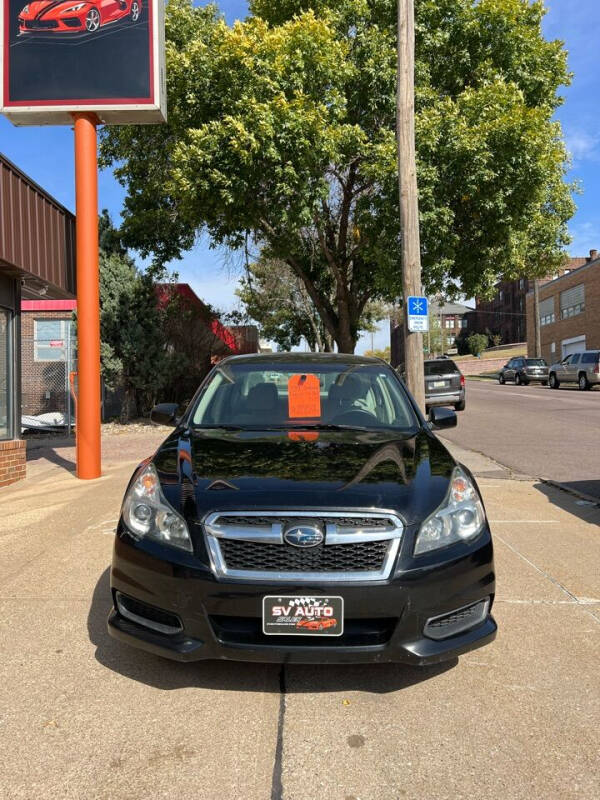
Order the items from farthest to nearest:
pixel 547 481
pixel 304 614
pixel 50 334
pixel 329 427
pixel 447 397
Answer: pixel 50 334 → pixel 447 397 → pixel 547 481 → pixel 329 427 → pixel 304 614

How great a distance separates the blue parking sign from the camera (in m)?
10.0

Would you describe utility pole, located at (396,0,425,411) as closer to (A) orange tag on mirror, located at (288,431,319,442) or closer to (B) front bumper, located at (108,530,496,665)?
(A) orange tag on mirror, located at (288,431,319,442)

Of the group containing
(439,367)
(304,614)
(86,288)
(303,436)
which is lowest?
(304,614)

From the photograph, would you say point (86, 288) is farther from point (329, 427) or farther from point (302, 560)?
point (302, 560)

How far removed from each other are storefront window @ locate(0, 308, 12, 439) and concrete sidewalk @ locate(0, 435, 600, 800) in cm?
521

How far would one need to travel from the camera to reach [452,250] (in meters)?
14.6

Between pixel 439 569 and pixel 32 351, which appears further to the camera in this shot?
pixel 32 351

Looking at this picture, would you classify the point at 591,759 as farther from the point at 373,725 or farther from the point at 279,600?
the point at 279,600

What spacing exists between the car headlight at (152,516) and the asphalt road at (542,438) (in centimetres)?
580

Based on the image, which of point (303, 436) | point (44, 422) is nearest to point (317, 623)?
point (303, 436)

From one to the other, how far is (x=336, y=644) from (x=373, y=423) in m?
1.73

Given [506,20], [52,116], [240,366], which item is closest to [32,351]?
[52,116]

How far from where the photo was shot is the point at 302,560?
279cm

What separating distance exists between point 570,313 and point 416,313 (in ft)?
150
